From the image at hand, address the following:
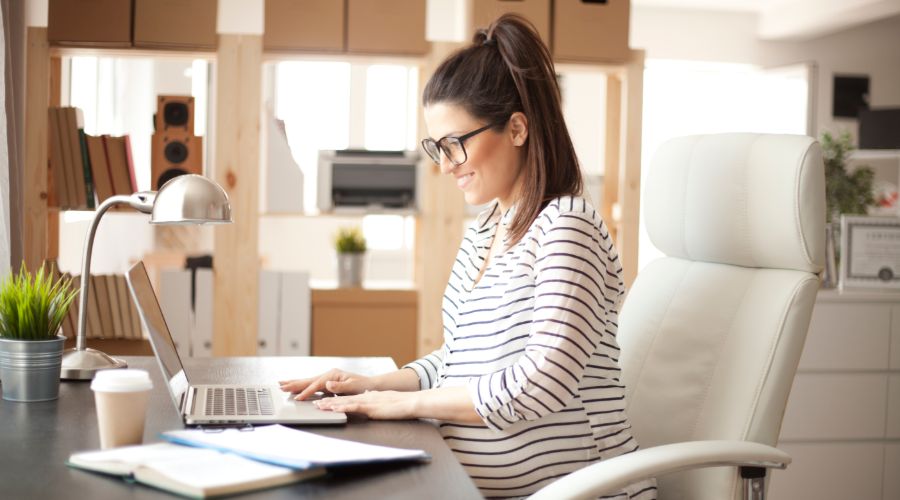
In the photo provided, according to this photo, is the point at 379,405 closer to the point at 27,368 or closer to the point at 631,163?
the point at 27,368

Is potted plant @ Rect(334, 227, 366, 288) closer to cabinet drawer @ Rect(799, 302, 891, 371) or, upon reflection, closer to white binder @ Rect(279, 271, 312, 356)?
white binder @ Rect(279, 271, 312, 356)

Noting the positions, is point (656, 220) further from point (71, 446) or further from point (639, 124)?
point (639, 124)

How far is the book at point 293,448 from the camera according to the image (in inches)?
40.1

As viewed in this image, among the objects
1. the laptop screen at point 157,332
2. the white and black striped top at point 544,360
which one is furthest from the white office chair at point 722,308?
the laptop screen at point 157,332

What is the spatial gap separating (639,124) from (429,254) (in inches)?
37.6

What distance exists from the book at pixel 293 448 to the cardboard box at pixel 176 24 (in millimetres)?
2354

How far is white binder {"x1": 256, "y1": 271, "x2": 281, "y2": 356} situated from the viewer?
11.2 feet

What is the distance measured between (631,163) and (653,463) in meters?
2.43

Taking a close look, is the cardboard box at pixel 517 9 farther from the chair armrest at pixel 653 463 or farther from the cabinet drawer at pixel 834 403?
the chair armrest at pixel 653 463

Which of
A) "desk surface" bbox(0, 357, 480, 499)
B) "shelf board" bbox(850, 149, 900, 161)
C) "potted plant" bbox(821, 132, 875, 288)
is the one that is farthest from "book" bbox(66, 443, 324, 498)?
"shelf board" bbox(850, 149, 900, 161)

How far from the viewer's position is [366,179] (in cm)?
356

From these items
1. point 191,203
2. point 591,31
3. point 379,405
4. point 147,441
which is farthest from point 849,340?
point 147,441

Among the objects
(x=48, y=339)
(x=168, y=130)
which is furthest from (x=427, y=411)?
(x=168, y=130)

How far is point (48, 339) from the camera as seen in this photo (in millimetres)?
1438
